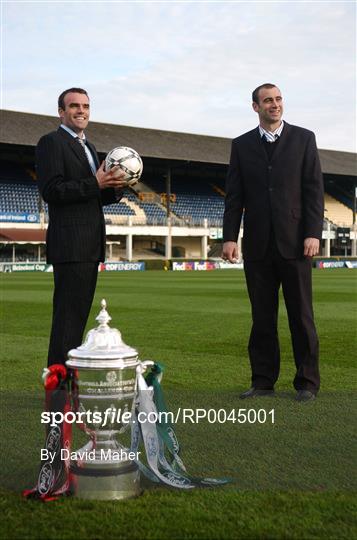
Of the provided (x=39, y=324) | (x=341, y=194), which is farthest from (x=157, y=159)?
(x=39, y=324)

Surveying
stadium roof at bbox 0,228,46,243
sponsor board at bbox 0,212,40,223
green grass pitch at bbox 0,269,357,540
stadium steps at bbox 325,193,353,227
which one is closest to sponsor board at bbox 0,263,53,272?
stadium roof at bbox 0,228,46,243

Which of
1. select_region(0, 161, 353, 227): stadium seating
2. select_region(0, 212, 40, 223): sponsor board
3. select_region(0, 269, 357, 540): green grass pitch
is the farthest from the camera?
select_region(0, 161, 353, 227): stadium seating

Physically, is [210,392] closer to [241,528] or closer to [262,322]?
[262,322]

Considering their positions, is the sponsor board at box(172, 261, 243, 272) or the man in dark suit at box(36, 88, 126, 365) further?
the sponsor board at box(172, 261, 243, 272)

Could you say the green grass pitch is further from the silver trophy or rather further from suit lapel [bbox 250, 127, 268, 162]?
suit lapel [bbox 250, 127, 268, 162]

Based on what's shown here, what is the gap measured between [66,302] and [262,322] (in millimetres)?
1829

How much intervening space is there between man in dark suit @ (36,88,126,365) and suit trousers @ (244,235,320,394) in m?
1.65

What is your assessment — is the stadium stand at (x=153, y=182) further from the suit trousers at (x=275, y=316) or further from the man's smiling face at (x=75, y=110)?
the man's smiling face at (x=75, y=110)

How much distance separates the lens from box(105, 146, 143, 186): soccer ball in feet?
10.5

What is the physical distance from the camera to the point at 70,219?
332cm

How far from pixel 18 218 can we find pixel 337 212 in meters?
29.4

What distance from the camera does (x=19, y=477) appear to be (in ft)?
9.80

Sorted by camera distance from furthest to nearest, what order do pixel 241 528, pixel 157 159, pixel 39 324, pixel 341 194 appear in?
pixel 341 194, pixel 157 159, pixel 39 324, pixel 241 528

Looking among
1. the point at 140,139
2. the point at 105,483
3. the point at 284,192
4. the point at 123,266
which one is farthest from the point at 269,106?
the point at 140,139
